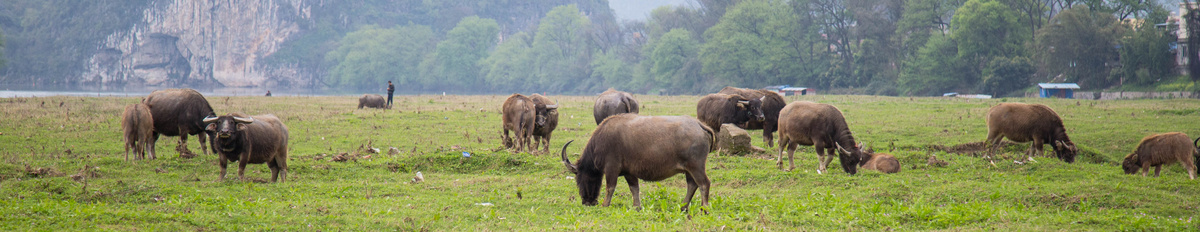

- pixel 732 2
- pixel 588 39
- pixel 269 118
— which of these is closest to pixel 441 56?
pixel 588 39

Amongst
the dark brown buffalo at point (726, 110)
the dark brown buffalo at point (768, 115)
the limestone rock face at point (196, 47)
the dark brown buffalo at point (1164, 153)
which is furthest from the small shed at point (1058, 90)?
the limestone rock face at point (196, 47)

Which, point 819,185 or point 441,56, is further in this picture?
point 441,56

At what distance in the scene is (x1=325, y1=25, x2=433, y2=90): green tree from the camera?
416 ft

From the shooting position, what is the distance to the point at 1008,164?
14.0 metres

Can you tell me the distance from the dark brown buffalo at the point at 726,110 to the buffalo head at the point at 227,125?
9865 millimetres

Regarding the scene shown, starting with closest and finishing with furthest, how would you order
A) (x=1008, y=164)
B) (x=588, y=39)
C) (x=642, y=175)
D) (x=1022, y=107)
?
(x=642, y=175) → (x=1008, y=164) → (x=1022, y=107) → (x=588, y=39)

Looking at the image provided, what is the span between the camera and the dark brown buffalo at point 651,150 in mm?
8617

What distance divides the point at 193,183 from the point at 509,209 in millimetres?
5304

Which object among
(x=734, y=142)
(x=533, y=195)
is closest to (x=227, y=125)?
(x=533, y=195)

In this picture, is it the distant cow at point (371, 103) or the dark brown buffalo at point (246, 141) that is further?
the distant cow at point (371, 103)

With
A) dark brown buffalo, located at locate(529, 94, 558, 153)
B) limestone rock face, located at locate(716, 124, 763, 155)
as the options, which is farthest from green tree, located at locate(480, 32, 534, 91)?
limestone rock face, located at locate(716, 124, 763, 155)

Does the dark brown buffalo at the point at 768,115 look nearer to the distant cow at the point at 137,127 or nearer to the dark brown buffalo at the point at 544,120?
the dark brown buffalo at the point at 544,120

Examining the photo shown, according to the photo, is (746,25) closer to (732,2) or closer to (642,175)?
(732,2)

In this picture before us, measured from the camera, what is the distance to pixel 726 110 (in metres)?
18.8
